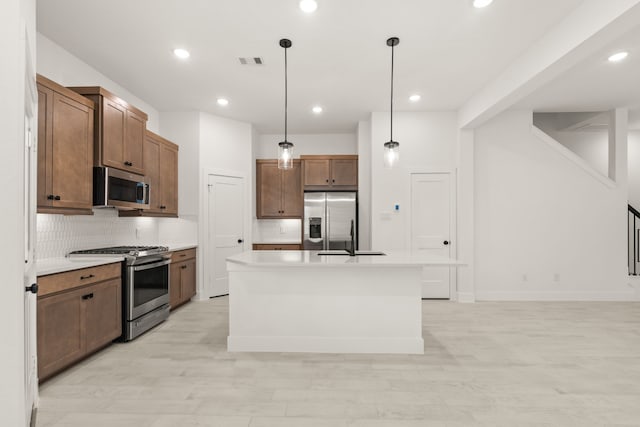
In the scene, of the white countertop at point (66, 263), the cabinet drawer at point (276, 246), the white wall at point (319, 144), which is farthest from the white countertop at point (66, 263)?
the white wall at point (319, 144)

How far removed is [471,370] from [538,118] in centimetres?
551

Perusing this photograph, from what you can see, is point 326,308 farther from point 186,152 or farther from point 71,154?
point 186,152

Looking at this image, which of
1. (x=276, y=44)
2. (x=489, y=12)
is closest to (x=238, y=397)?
(x=276, y=44)

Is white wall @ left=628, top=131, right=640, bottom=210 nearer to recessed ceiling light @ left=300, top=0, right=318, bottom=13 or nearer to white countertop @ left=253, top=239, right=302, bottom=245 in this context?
white countertop @ left=253, top=239, right=302, bottom=245

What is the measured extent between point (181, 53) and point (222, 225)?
2749 millimetres

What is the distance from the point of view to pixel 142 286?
11.9 ft

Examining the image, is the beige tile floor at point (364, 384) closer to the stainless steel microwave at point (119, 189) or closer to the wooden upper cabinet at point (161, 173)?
the stainless steel microwave at point (119, 189)

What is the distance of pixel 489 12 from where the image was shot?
279 cm

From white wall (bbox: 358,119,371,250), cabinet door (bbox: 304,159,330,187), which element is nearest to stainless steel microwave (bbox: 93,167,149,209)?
cabinet door (bbox: 304,159,330,187)

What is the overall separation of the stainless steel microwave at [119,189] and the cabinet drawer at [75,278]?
63 centimetres

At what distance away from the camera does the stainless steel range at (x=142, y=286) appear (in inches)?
134

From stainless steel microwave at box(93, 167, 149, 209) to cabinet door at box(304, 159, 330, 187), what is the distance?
267cm

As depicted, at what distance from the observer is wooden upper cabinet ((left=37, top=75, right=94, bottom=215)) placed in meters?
2.67

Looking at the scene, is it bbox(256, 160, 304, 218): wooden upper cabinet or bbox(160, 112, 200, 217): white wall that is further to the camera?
bbox(256, 160, 304, 218): wooden upper cabinet
